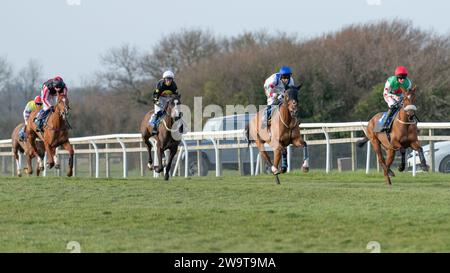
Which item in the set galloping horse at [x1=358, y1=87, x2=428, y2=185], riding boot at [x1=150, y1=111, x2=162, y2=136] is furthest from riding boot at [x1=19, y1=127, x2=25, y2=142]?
galloping horse at [x1=358, y1=87, x2=428, y2=185]

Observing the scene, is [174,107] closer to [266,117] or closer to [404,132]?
[266,117]

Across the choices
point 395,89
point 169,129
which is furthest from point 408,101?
point 169,129

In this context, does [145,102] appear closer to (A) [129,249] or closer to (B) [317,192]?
(B) [317,192]

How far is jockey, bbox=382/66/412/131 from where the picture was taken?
19.5 m

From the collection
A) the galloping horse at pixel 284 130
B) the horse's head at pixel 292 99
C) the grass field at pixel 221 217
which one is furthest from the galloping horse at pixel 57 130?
the horse's head at pixel 292 99

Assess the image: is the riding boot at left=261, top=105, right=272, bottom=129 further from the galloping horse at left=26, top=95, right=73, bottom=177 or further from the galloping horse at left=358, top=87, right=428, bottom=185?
the galloping horse at left=26, top=95, right=73, bottom=177

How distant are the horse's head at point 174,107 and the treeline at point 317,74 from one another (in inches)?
805

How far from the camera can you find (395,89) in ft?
64.7

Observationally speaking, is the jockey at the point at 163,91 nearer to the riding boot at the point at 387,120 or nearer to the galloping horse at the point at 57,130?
the galloping horse at the point at 57,130

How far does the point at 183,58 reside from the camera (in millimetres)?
67062

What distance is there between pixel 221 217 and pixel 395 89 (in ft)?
24.4

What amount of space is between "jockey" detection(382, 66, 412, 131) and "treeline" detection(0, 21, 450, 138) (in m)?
21.6

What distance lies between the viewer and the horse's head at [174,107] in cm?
2188

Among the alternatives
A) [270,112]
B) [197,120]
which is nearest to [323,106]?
[197,120]
